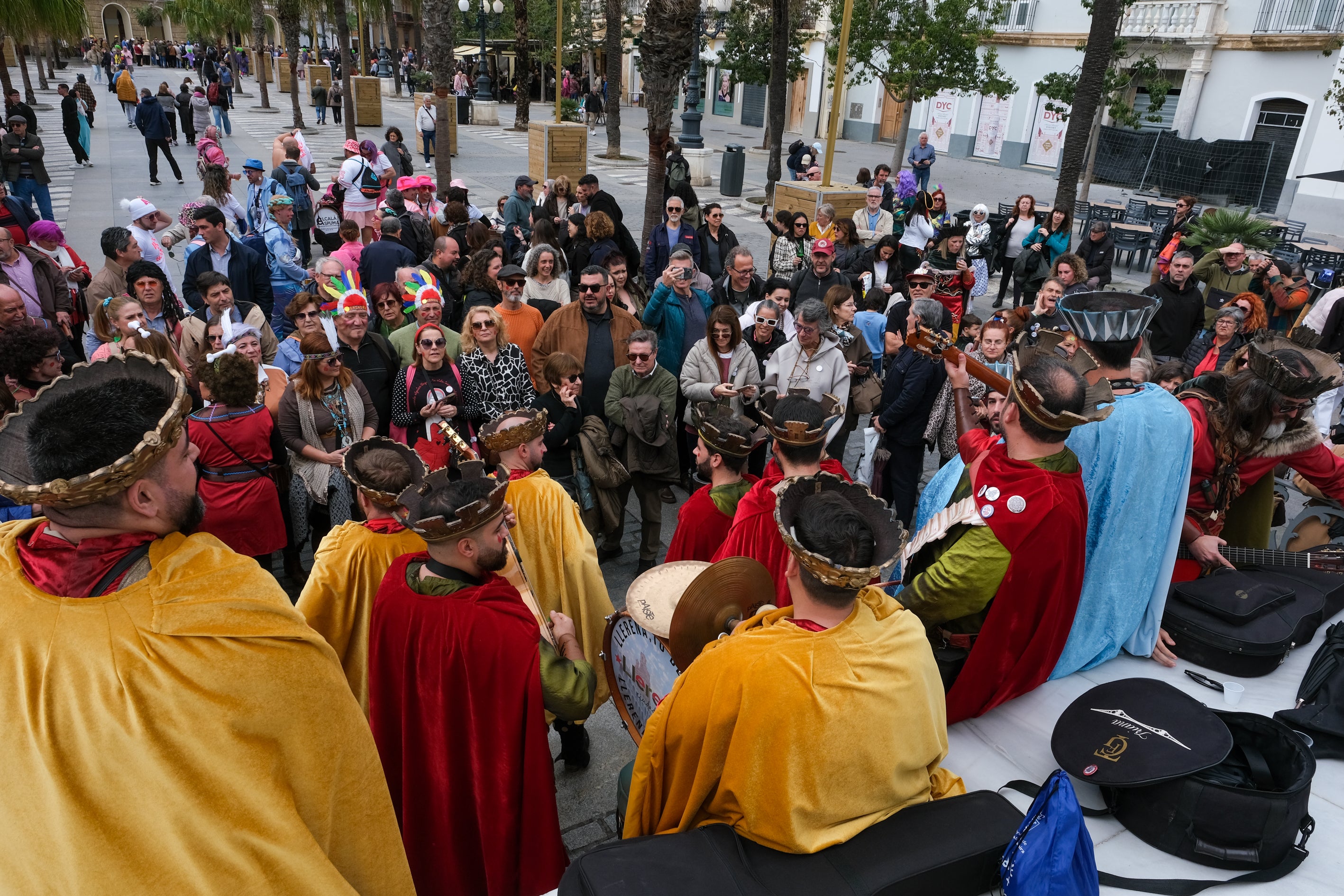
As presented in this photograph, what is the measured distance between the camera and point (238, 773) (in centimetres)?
187

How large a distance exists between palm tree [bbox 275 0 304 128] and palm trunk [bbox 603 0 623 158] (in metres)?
10.2

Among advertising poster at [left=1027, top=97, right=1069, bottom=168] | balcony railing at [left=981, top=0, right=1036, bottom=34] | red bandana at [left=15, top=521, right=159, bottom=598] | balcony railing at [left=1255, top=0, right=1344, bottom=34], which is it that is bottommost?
red bandana at [left=15, top=521, right=159, bottom=598]

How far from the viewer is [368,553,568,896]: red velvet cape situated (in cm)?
302

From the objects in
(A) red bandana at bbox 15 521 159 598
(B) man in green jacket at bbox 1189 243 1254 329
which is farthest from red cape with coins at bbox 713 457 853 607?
(B) man in green jacket at bbox 1189 243 1254 329

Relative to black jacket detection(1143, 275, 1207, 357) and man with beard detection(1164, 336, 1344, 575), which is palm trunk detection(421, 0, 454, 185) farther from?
man with beard detection(1164, 336, 1344, 575)

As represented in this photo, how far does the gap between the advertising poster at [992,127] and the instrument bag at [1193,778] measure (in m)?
→ 33.3

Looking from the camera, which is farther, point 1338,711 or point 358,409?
point 358,409

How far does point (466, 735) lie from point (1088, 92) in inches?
569

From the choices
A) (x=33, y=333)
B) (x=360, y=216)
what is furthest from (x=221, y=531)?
(x=360, y=216)

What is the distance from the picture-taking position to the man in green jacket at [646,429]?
618 centimetres

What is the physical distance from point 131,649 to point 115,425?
48cm

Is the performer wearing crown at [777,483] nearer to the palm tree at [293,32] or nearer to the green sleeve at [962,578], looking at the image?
the green sleeve at [962,578]

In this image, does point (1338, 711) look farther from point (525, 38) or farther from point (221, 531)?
point (525, 38)

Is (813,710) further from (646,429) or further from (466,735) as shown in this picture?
(646,429)
